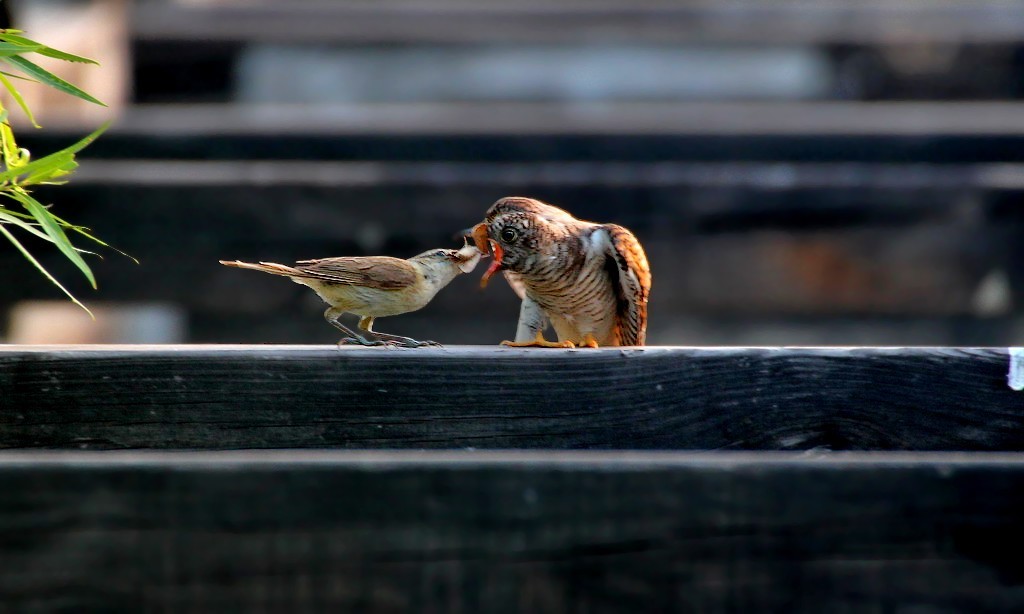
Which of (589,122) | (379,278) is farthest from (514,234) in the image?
(589,122)

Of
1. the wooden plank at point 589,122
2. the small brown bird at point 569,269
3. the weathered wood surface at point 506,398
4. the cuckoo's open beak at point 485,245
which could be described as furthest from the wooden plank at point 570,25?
the weathered wood surface at point 506,398

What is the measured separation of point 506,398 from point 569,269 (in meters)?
1.51

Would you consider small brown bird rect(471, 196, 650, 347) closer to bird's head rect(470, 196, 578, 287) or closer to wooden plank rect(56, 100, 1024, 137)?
bird's head rect(470, 196, 578, 287)

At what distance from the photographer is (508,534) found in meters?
1.58

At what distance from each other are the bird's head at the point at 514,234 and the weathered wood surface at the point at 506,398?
1340 mm

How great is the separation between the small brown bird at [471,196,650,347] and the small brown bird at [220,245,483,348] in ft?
1.64

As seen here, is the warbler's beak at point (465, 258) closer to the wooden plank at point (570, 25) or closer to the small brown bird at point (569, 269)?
the small brown bird at point (569, 269)

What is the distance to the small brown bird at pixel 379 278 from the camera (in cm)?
260

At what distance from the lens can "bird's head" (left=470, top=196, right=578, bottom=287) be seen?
3.26m

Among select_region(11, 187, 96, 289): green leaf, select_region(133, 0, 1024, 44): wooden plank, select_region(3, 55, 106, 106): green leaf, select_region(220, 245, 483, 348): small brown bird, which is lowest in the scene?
select_region(220, 245, 483, 348): small brown bird

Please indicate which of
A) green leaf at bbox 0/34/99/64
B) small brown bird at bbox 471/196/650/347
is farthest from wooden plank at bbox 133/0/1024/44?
green leaf at bbox 0/34/99/64

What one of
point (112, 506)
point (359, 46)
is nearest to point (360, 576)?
point (112, 506)

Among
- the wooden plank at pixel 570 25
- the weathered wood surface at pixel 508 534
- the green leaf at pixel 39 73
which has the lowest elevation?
the weathered wood surface at pixel 508 534

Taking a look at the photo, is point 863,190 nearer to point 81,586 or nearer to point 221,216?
point 221,216
